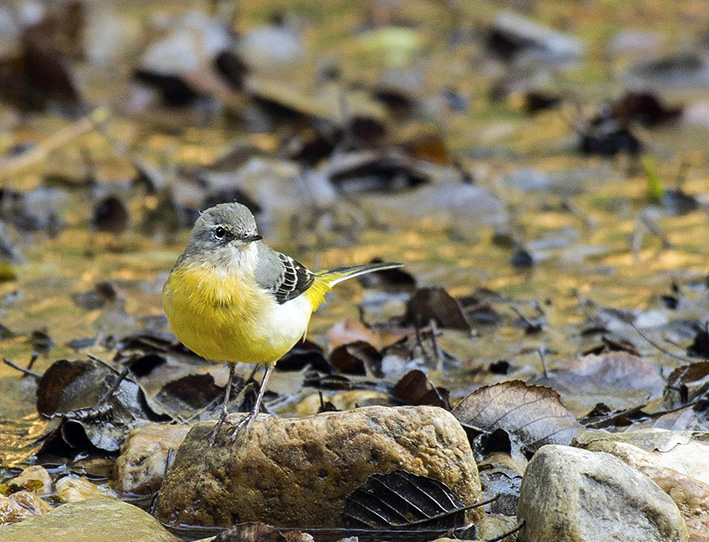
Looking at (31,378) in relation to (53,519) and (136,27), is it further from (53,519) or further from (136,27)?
Answer: (136,27)

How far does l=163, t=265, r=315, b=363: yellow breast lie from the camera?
4.94m

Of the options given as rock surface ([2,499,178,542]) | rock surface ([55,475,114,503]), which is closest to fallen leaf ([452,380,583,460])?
rock surface ([2,499,178,542])

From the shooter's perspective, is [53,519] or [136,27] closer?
[53,519]

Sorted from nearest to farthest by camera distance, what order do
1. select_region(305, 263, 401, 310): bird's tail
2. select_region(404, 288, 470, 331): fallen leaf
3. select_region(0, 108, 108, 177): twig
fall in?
1. select_region(305, 263, 401, 310): bird's tail
2. select_region(404, 288, 470, 331): fallen leaf
3. select_region(0, 108, 108, 177): twig

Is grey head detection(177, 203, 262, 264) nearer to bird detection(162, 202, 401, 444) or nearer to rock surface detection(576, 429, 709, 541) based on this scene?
bird detection(162, 202, 401, 444)

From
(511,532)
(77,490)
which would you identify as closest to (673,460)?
(511,532)

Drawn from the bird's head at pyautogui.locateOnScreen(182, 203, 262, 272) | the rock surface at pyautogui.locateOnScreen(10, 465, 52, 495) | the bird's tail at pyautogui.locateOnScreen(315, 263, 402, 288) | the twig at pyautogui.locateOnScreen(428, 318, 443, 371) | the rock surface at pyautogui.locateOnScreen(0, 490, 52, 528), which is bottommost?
the twig at pyautogui.locateOnScreen(428, 318, 443, 371)

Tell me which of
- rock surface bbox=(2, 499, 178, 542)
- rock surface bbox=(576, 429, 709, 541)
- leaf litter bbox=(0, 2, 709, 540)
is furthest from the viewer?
leaf litter bbox=(0, 2, 709, 540)

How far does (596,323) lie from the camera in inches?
273

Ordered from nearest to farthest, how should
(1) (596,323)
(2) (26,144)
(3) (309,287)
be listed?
1. (3) (309,287)
2. (1) (596,323)
3. (2) (26,144)

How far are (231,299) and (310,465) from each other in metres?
0.92

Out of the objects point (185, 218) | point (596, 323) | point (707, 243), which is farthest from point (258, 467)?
point (707, 243)

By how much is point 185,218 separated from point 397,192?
6.67 feet

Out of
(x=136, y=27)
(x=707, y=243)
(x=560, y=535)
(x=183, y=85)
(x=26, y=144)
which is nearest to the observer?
(x=560, y=535)
